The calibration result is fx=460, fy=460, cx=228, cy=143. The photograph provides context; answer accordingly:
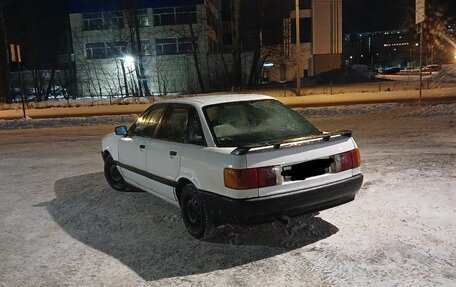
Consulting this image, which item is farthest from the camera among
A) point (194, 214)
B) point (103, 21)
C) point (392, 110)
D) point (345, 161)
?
point (103, 21)

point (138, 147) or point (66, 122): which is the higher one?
point (138, 147)

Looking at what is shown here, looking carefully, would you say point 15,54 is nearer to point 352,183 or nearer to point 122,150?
point 122,150

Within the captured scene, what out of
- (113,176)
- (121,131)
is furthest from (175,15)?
(121,131)

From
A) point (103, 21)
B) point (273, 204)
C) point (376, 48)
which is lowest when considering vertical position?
point (273, 204)

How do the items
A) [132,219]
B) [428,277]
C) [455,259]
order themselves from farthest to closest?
[132,219]
[455,259]
[428,277]

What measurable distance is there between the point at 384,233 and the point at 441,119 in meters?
9.73

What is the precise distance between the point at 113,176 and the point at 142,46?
40633 mm

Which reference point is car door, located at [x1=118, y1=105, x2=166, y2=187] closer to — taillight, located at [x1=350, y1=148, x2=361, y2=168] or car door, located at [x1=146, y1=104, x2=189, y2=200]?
car door, located at [x1=146, y1=104, x2=189, y2=200]

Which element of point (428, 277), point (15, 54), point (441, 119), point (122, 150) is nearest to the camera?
point (428, 277)

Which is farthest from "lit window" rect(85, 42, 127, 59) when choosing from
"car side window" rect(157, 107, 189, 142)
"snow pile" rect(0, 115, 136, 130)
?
"car side window" rect(157, 107, 189, 142)

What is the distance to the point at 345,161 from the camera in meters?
4.94

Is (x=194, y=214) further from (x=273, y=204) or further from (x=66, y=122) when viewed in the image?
(x=66, y=122)

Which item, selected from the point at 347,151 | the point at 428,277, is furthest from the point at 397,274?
the point at 347,151

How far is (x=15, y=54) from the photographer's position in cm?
2003
